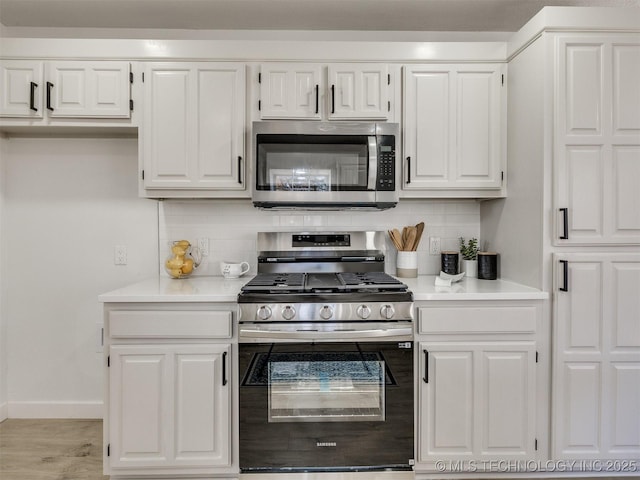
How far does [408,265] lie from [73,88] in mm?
2237

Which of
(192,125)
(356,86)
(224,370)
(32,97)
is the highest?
(356,86)

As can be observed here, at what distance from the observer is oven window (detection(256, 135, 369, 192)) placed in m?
2.12

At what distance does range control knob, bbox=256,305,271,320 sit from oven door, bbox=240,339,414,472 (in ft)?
0.78

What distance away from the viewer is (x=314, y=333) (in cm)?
181

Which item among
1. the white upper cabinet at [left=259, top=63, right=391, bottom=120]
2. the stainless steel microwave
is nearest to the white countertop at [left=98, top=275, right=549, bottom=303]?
the stainless steel microwave

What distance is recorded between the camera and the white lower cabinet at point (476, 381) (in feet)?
6.11

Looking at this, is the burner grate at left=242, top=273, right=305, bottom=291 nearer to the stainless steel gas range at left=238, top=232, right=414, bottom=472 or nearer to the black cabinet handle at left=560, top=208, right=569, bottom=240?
the stainless steel gas range at left=238, top=232, right=414, bottom=472

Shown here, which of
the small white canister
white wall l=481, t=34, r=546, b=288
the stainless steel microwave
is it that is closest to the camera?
white wall l=481, t=34, r=546, b=288

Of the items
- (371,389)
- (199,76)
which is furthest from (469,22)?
(371,389)

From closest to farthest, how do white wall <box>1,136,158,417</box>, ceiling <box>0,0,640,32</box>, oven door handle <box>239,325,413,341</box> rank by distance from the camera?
1. oven door handle <box>239,325,413,341</box>
2. ceiling <box>0,0,640,32</box>
3. white wall <box>1,136,158,417</box>

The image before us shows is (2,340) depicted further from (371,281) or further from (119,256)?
(371,281)

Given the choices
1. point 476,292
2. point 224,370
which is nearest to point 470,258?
point 476,292

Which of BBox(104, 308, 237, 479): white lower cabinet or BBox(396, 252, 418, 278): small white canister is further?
BBox(396, 252, 418, 278): small white canister

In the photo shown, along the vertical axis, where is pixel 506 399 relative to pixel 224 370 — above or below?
below
